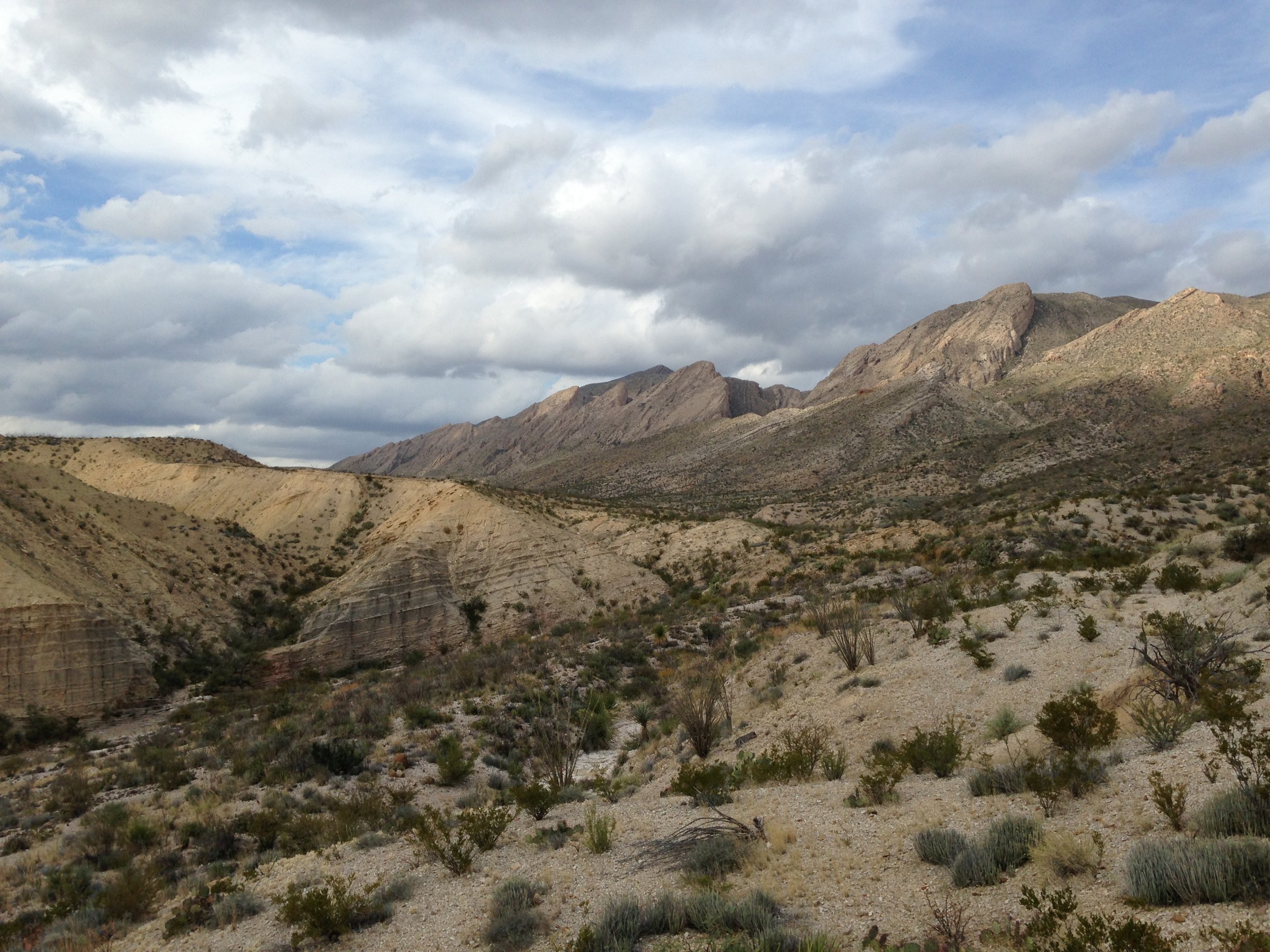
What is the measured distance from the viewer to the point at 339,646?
29000 mm

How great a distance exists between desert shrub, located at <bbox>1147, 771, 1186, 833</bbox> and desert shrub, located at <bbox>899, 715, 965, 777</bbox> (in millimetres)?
2877

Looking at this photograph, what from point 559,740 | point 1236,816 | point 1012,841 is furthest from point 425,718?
point 1236,816

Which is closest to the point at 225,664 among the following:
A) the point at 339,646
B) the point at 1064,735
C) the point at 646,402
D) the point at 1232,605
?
the point at 339,646

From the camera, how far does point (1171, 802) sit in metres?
5.41

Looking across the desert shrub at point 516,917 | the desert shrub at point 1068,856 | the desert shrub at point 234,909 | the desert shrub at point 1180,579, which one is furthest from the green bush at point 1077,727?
the desert shrub at point 234,909

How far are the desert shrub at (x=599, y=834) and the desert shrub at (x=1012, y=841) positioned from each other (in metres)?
4.19

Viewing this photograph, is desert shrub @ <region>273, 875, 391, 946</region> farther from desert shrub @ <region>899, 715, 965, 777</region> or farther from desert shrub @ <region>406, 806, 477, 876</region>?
desert shrub @ <region>899, 715, 965, 777</region>

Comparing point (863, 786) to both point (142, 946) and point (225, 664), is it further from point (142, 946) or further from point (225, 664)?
point (225, 664)

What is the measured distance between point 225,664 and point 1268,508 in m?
39.3

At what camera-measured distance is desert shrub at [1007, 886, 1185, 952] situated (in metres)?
3.89

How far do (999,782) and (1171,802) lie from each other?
218 centimetres

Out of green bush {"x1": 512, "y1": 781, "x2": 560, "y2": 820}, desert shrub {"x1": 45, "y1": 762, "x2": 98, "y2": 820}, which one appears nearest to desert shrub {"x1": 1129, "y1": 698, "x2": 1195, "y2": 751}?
green bush {"x1": 512, "y1": 781, "x2": 560, "y2": 820}

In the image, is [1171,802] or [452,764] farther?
[452,764]

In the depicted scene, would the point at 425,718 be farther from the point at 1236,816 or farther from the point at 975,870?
the point at 1236,816
